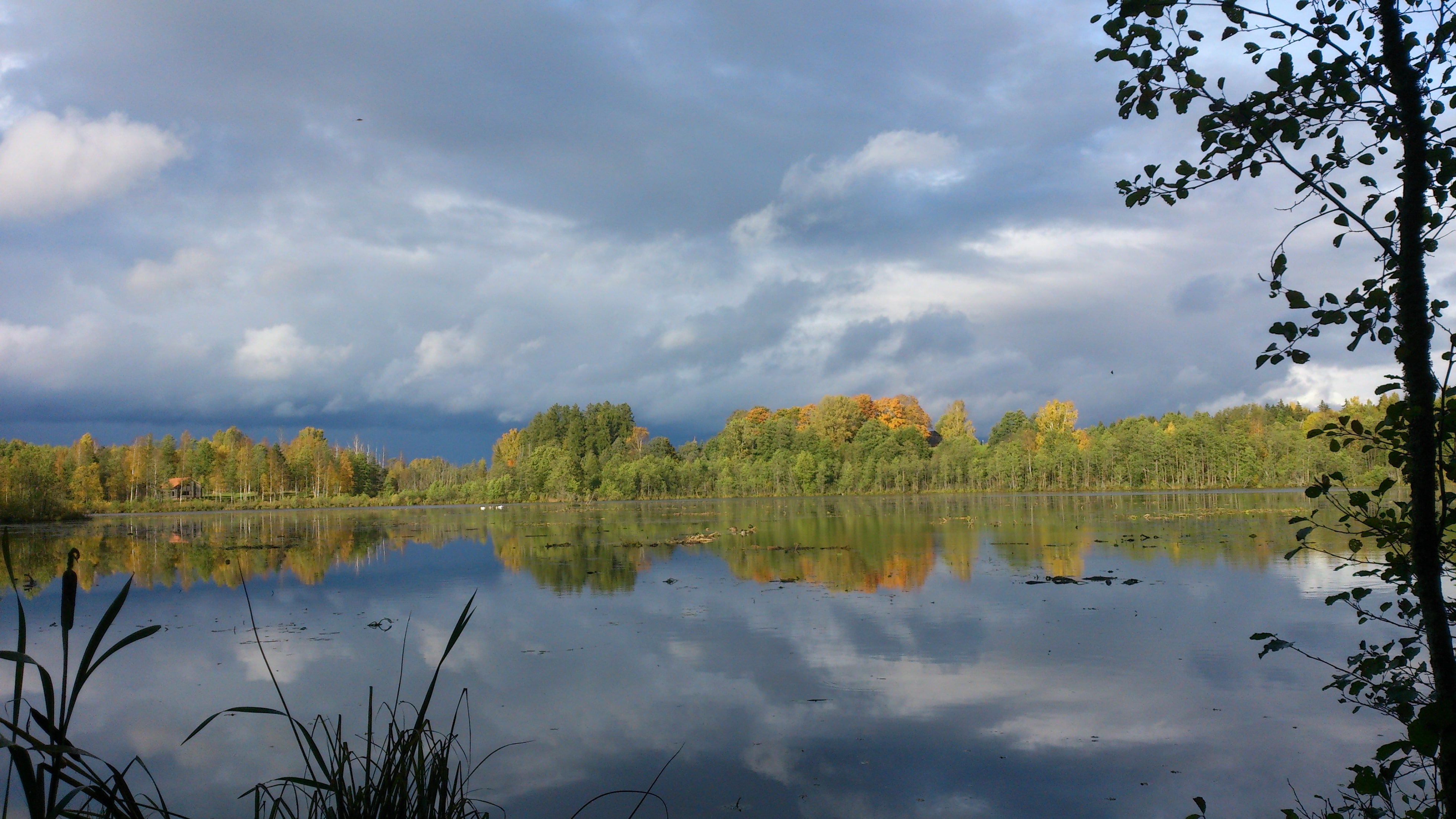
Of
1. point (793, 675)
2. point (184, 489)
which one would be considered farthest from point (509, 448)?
point (793, 675)

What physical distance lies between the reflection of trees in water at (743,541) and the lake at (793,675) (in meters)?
0.32

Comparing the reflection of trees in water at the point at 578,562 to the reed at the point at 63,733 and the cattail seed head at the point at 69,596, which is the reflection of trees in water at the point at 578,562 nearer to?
the reed at the point at 63,733

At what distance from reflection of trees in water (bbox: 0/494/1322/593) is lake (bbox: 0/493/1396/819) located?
12.7 inches

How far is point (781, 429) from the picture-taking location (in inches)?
4141

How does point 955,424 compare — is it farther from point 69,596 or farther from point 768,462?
point 69,596

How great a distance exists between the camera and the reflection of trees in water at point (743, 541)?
A: 22125mm

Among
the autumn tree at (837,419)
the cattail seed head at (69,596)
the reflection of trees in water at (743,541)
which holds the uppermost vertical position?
the autumn tree at (837,419)

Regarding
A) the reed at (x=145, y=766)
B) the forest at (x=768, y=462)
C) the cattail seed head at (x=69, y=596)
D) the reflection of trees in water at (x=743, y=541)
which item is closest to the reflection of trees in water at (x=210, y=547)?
the reflection of trees in water at (x=743, y=541)

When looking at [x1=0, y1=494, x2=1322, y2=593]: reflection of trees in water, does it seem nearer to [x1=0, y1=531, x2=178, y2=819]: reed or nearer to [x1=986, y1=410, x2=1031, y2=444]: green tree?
[x1=0, y1=531, x2=178, y2=819]: reed

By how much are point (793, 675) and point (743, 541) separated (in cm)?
2020

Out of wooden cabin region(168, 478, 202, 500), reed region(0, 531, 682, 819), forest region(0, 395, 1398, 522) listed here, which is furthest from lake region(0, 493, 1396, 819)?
wooden cabin region(168, 478, 202, 500)

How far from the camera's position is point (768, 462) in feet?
334

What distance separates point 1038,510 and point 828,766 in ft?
146

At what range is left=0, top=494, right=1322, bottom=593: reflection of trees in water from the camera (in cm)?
2212
